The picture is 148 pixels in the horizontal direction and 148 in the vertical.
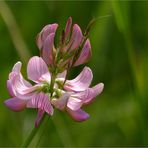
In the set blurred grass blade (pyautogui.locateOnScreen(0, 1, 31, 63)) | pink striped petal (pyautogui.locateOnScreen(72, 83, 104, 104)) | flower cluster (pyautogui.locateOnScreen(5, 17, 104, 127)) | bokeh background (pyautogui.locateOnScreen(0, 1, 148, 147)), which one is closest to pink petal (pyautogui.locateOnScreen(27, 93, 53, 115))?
flower cluster (pyautogui.locateOnScreen(5, 17, 104, 127))

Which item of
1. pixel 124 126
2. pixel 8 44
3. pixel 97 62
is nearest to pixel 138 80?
pixel 124 126

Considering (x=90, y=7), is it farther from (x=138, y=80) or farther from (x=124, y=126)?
(x=138, y=80)

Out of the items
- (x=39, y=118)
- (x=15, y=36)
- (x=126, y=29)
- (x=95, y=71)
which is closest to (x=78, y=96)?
(x=39, y=118)

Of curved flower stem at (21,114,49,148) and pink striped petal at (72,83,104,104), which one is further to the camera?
pink striped petal at (72,83,104,104)

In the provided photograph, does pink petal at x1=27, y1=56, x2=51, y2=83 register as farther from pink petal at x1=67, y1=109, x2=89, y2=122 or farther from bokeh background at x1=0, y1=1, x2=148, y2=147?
bokeh background at x1=0, y1=1, x2=148, y2=147

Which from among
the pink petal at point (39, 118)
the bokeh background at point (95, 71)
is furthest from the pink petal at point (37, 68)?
the bokeh background at point (95, 71)

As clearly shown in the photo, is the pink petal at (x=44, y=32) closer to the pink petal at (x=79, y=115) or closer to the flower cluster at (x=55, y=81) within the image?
the flower cluster at (x=55, y=81)
